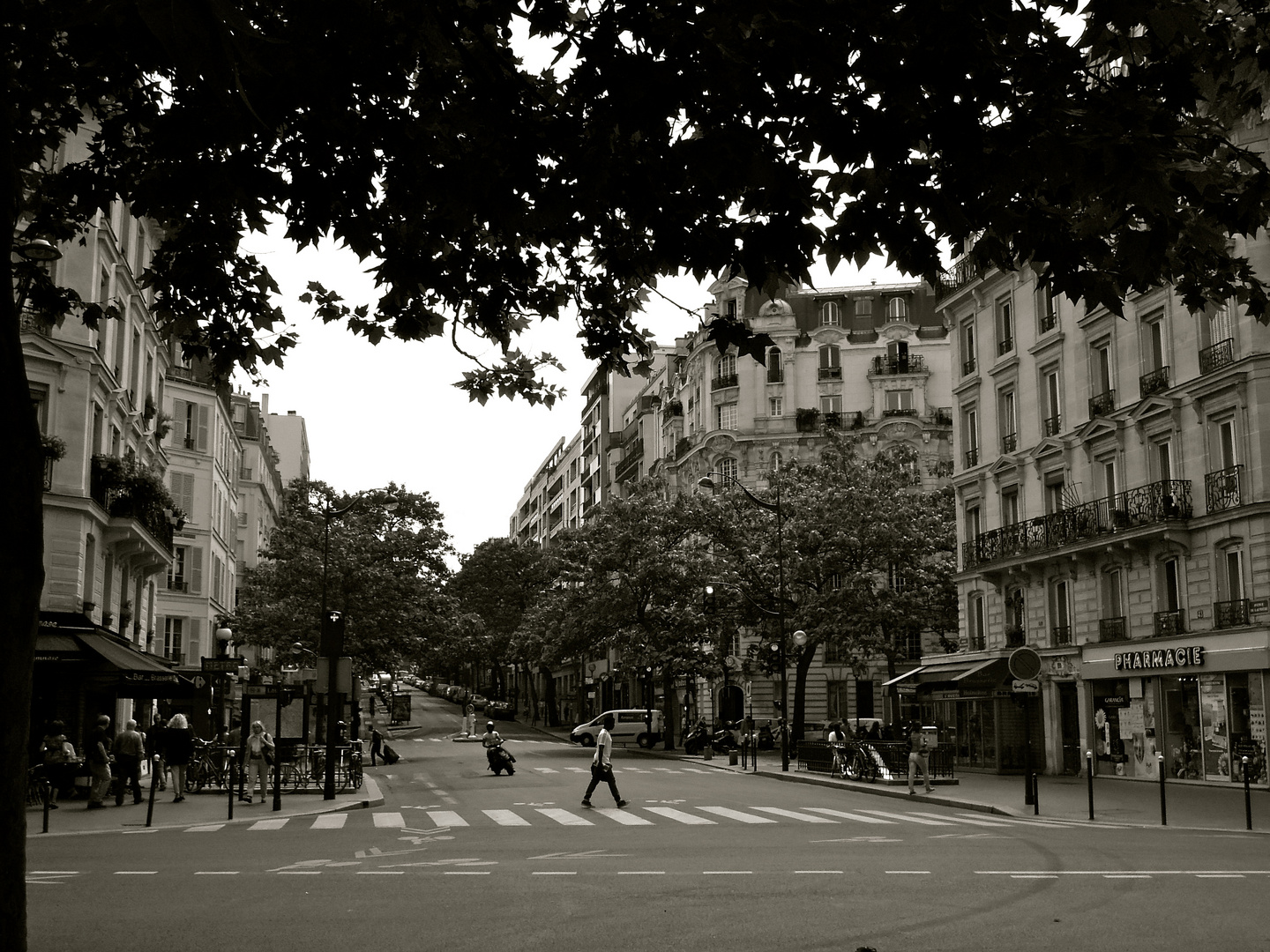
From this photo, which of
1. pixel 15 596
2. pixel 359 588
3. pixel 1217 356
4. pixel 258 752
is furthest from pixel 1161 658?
pixel 359 588

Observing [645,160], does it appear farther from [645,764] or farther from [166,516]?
[645,764]

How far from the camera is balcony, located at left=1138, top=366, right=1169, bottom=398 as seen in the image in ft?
112

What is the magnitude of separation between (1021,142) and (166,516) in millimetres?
34641

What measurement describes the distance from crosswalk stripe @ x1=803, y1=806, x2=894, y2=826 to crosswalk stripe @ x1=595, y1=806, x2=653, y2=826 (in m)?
3.21

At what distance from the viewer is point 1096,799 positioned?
88.0ft

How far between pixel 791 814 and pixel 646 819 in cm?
282

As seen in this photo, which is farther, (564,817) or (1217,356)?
(1217,356)

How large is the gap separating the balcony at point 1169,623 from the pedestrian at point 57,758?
965 inches

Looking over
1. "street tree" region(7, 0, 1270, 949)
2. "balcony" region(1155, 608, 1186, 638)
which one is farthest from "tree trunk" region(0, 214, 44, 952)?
"balcony" region(1155, 608, 1186, 638)

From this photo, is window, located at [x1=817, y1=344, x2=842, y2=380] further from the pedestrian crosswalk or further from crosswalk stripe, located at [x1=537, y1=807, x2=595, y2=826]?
crosswalk stripe, located at [x1=537, y1=807, x2=595, y2=826]

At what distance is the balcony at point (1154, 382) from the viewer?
3412 cm

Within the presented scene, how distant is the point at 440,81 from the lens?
8211mm

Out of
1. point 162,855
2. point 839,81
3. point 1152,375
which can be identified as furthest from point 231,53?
point 1152,375

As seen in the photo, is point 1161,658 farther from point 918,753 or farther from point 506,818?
point 506,818
